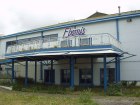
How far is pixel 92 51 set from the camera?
24125mm

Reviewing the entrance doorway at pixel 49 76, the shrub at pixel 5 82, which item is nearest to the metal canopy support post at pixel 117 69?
the entrance doorway at pixel 49 76

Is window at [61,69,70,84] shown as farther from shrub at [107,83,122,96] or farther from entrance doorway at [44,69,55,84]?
shrub at [107,83,122,96]

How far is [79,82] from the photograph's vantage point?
3262 cm

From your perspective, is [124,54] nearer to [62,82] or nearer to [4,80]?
[62,82]

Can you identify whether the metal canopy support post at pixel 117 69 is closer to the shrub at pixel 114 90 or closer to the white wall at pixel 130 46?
the white wall at pixel 130 46

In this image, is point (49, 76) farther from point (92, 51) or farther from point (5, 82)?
point (92, 51)

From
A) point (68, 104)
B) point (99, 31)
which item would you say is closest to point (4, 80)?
point (99, 31)

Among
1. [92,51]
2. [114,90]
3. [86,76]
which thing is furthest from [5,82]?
[114,90]

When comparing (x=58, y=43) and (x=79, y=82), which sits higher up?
(x=58, y=43)

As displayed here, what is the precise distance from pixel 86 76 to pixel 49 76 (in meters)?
6.04

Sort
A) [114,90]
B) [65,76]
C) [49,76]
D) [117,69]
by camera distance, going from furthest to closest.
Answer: [49,76]
[65,76]
[117,69]
[114,90]

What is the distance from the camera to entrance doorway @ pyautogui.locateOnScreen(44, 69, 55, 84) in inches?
1401

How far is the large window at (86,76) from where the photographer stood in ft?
104

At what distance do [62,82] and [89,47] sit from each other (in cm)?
1123
